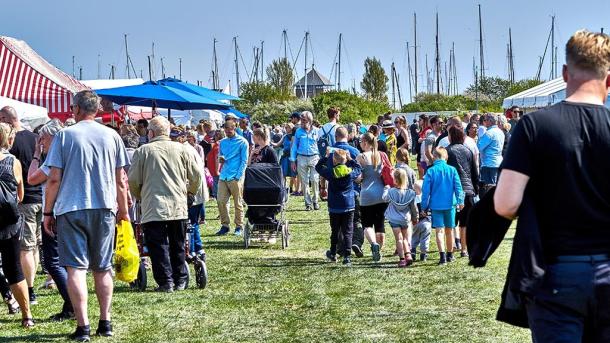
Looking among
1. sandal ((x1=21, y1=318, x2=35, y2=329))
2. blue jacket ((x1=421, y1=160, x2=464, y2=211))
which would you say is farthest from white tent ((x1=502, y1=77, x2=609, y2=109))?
sandal ((x1=21, y1=318, x2=35, y2=329))

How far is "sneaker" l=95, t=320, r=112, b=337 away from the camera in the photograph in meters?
8.94

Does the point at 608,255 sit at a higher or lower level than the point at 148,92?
lower

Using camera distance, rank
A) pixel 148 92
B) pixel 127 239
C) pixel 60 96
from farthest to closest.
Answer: pixel 60 96, pixel 148 92, pixel 127 239

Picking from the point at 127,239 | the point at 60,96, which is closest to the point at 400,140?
the point at 60,96

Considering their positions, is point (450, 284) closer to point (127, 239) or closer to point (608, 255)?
point (127, 239)

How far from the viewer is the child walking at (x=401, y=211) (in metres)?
13.6

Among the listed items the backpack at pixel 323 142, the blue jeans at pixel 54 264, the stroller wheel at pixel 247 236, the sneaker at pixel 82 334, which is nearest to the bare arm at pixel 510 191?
the sneaker at pixel 82 334

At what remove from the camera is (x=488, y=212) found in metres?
4.71

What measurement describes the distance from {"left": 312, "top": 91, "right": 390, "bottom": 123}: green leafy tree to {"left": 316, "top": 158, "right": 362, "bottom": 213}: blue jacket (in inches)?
1890

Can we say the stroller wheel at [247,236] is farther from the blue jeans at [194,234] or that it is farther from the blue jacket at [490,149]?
the blue jacket at [490,149]

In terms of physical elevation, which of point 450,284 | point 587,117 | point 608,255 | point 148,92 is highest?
point 148,92

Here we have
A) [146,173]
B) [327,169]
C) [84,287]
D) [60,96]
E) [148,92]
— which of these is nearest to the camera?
[84,287]

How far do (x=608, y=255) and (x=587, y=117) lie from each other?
23.5 inches

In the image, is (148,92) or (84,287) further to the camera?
(148,92)
